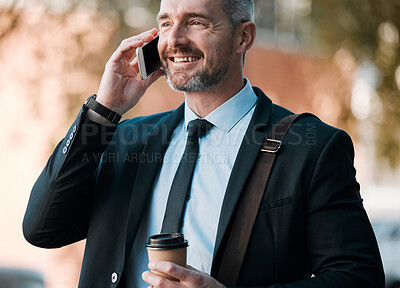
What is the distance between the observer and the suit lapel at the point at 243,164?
6.49 feet

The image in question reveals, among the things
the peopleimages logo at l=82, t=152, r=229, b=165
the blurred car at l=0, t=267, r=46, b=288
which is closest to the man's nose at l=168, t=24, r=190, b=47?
the peopleimages logo at l=82, t=152, r=229, b=165

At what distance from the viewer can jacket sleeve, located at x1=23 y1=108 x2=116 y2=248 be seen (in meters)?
2.15

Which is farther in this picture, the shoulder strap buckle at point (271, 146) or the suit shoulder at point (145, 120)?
the suit shoulder at point (145, 120)

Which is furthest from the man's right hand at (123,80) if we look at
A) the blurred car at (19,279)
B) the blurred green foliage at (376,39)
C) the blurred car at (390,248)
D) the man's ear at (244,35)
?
the blurred car at (390,248)

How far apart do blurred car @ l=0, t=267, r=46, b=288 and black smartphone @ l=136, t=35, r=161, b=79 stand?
1.96 m

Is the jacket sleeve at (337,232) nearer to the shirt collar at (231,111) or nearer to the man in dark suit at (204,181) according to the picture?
the man in dark suit at (204,181)

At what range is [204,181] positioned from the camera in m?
2.22

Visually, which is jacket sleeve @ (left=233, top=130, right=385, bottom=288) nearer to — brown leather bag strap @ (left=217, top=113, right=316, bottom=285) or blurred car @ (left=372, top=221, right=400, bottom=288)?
brown leather bag strap @ (left=217, top=113, right=316, bottom=285)

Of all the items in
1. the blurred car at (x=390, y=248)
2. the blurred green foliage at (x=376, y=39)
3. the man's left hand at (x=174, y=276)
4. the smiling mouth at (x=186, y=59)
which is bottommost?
the blurred car at (x=390, y=248)

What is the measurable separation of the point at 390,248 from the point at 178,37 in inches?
245

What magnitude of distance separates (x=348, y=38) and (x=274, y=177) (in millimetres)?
5976

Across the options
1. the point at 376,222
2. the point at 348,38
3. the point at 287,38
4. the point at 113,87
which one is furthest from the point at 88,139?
the point at 287,38

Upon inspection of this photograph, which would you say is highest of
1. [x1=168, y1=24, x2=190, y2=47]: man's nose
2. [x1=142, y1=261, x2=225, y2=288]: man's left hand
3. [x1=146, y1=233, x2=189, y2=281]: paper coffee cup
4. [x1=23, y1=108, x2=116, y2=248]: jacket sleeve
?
[x1=168, y1=24, x2=190, y2=47]: man's nose

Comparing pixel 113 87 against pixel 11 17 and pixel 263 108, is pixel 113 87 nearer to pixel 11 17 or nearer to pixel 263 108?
pixel 263 108
